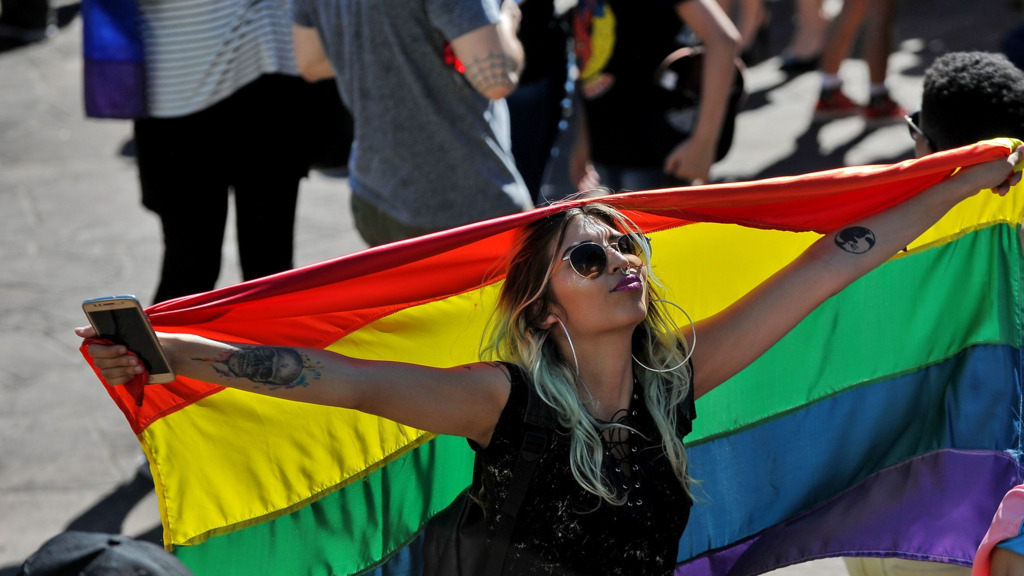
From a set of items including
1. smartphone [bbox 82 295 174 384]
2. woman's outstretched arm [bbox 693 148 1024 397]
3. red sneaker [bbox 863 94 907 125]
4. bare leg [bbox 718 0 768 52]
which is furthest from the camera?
bare leg [bbox 718 0 768 52]

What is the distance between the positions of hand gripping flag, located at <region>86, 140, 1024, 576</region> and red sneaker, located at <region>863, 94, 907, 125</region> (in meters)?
4.70

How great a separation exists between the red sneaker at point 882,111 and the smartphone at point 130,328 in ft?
21.1

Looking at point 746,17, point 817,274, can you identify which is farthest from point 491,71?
point 746,17

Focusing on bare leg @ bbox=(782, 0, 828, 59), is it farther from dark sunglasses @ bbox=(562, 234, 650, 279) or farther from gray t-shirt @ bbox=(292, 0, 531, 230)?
dark sunglasses @ bbox=(562, 234, 650, 279)

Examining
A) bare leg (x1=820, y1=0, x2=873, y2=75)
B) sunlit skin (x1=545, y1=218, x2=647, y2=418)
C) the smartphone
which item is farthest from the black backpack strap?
bare leg (x1=820, y1=0, x2=873, y2=75)

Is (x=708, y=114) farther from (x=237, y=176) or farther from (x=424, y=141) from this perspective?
(x=237, y=176)

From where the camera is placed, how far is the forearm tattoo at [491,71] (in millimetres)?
2988

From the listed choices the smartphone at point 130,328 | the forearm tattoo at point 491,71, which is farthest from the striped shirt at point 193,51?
the smartphone at point 130,328

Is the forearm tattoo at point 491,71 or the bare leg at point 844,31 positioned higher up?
the forearm tattoo at point 491,71

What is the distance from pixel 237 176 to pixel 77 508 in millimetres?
1310

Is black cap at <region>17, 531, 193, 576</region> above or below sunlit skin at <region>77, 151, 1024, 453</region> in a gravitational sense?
above

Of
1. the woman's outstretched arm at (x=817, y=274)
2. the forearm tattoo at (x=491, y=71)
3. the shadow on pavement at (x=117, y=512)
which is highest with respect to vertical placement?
the forearm tattoo at (x=491, y=71)

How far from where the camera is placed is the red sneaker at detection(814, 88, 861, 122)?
7660 millimetres

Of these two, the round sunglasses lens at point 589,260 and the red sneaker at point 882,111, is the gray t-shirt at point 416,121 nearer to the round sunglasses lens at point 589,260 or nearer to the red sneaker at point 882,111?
the round sunglasses lens at point 589,260
